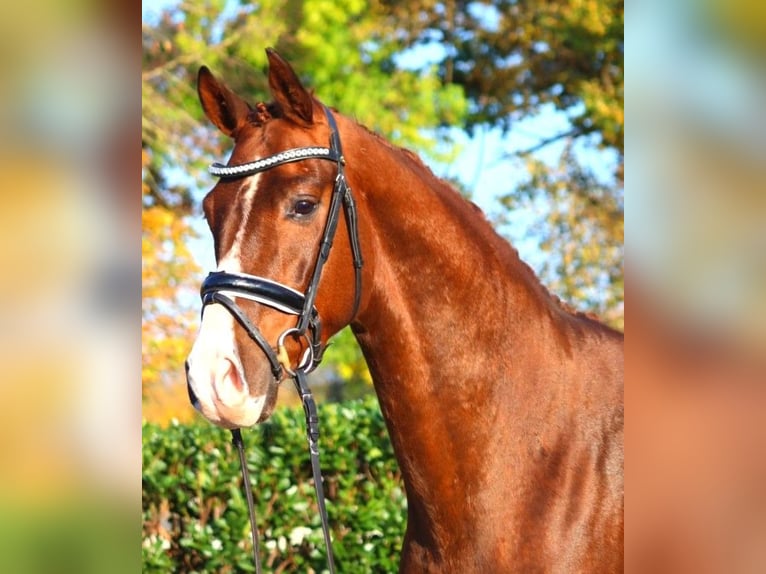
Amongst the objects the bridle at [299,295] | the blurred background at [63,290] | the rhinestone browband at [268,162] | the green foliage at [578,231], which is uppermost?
the green foliage at [578,231]

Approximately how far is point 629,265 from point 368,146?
67.1 inches

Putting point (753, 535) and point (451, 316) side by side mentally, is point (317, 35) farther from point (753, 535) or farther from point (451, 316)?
point (753, 535)

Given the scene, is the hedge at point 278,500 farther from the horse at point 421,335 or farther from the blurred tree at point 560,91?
the blurred tree at point 560,91

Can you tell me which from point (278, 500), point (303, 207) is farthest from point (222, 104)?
point (278, 500)

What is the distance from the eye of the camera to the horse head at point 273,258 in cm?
→ 206

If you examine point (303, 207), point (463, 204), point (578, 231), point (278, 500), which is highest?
point (578, 231)

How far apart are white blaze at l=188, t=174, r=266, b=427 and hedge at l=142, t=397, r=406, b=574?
2.98 metres

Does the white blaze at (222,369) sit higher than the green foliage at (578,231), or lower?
lower

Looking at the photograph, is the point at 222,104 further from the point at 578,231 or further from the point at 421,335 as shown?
the point at 578,231

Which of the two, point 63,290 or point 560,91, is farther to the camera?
point 560,91

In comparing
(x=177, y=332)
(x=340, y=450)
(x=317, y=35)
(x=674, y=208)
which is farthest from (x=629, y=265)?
(x=317, y=35)

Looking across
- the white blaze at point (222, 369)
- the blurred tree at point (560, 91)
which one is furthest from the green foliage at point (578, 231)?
Answer: the white blaze at point (222, 369)

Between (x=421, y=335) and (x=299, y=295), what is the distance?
0.38 m

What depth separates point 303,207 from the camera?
2223 millimetres
